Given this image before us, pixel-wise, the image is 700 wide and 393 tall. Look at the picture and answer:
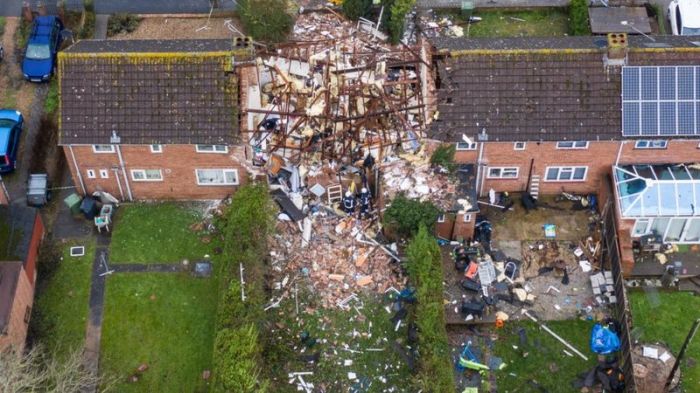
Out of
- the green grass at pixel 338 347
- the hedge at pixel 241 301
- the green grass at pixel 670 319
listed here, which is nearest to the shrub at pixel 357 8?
the hedge at pixel 241 301

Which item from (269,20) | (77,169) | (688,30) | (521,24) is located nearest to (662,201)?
(688,30)

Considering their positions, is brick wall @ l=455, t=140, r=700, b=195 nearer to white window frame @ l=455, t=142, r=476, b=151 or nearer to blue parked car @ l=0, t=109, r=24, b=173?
white window frame @ l=455, t=142, r=476, b=151

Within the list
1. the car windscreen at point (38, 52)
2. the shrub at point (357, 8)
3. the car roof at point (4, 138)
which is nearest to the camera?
the car roof at point (4, 138)

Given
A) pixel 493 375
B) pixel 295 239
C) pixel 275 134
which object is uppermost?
pixel 275 134

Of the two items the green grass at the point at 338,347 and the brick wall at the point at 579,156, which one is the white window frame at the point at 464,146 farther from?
the green grass at the point at 338,347

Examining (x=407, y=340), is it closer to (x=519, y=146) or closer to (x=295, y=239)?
(x=295, y=239)

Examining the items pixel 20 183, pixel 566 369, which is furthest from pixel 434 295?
pixel 20 183

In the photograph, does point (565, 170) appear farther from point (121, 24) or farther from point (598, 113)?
point (121, 24)
